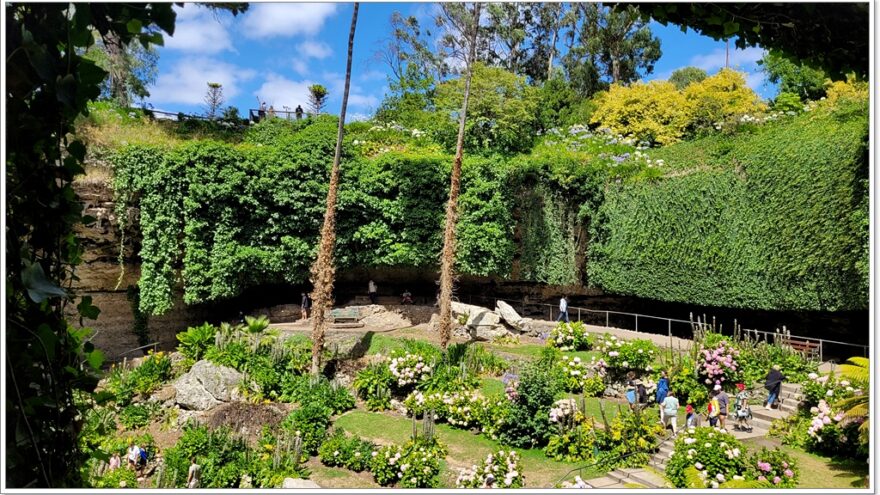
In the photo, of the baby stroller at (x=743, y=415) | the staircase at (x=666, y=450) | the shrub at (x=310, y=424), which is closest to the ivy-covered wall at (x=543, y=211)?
the staircase at (x=666, y=450)

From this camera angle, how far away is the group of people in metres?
10.5

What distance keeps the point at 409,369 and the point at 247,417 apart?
372 cm

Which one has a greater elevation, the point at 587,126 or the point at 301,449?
the point at 587,126

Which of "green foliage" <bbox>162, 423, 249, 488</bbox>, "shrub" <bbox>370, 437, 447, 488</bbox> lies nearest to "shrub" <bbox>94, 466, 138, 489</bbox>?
"green foliage" <bbox>162, 423, 249, 488</bbox>

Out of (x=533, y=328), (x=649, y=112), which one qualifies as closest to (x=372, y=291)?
(x=533, y=328)

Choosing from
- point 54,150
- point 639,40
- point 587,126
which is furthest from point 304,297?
point 639,40

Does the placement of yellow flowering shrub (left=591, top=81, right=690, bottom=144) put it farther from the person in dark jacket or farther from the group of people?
the group of people

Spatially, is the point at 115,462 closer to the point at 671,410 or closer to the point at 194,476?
the point at 194,476

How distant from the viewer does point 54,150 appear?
2.18 m

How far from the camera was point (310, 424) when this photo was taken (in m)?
11.6

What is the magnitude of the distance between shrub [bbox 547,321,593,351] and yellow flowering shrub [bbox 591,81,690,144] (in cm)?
1051

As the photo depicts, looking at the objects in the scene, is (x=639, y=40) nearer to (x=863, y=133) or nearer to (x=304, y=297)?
(x=863, y=133)

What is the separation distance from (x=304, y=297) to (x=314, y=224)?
7.68 feet

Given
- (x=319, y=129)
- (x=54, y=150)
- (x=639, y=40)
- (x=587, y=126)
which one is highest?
(x=639, y=40)
